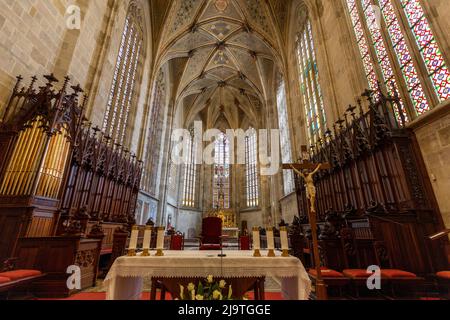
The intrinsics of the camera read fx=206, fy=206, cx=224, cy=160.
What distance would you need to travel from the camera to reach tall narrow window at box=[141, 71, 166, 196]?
45.5 ft

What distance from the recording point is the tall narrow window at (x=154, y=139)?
1388 centimetres

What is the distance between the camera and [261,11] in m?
14.1

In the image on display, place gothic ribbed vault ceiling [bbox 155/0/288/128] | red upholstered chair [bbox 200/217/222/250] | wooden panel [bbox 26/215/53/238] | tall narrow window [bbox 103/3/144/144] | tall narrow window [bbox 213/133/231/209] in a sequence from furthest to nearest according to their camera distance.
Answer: tall narrow window [bbox 213/133/231/209] < gothic ribbed vault ceiling [bbox 155/0/288/128] < tall narrow window [bbox 103/3/144/144] < red upholstered chair [bbox 200/217/222/250] < wooden panel [bbox 26/215/53/238]

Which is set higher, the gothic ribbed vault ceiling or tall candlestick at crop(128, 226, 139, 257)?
the gothic ribbed vault ceiling

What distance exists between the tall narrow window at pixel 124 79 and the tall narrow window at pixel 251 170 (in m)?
14.0

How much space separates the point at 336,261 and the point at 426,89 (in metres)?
4.49

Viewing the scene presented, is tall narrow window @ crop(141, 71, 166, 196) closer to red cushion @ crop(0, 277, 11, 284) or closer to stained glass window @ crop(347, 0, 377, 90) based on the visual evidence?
red cushion @ crop(0, 277, 11, 284)

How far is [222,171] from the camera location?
23859 mm

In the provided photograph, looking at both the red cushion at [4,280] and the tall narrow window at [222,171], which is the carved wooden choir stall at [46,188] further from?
the tall narrow window at [222,171]

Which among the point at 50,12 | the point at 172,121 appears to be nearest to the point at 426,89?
the point at 50,12

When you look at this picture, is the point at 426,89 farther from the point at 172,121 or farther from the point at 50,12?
the point at 172,121

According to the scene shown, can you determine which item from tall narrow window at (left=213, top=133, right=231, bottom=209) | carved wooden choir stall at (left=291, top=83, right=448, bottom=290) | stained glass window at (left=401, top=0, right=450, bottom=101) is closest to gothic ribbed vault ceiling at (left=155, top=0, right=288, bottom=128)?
tall narrow window at (left=213, top=133, right=231, bottom=209)

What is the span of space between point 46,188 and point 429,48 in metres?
9.43

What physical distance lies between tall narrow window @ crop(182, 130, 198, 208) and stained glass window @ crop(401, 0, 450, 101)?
1934 centimetres
